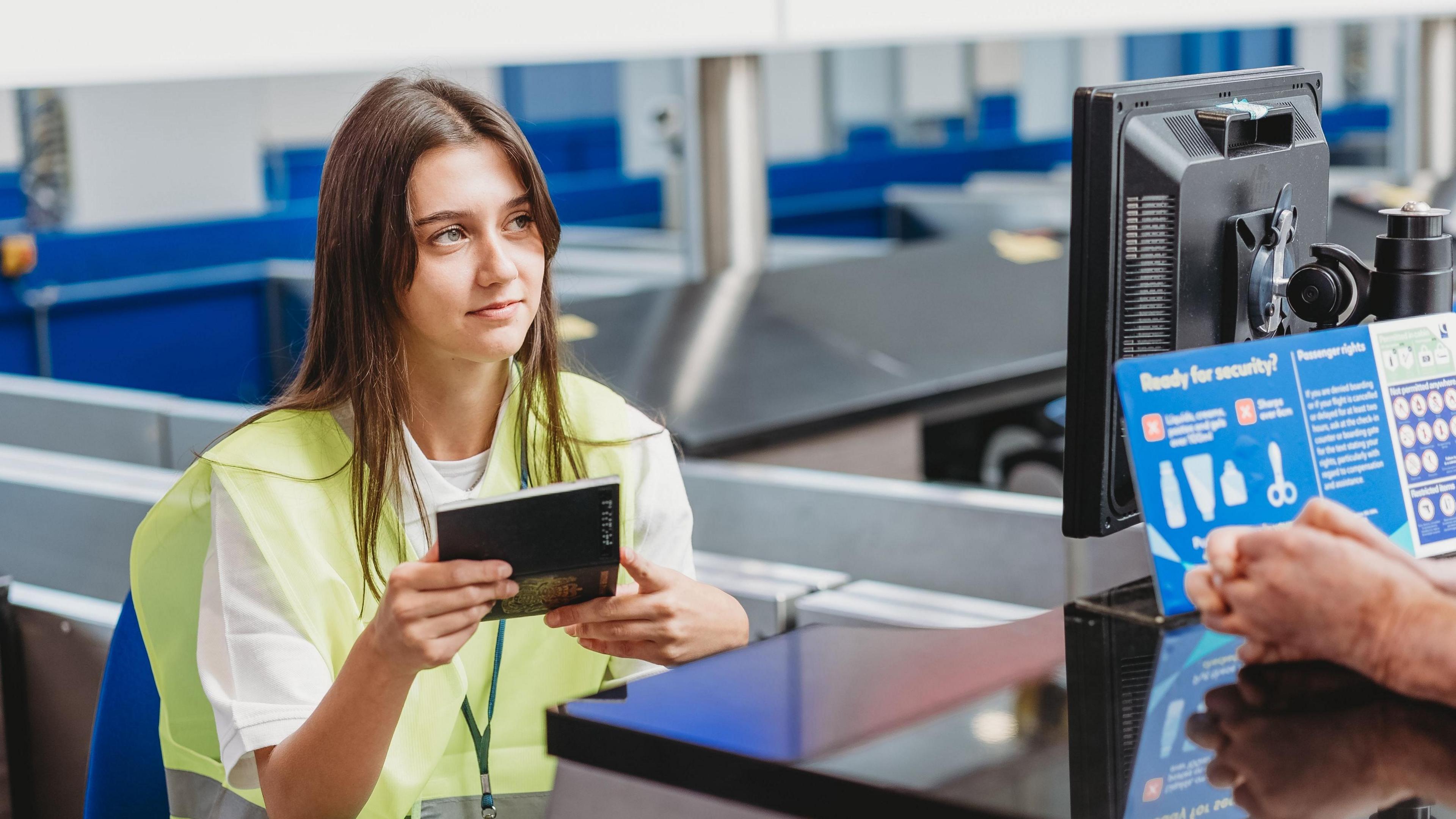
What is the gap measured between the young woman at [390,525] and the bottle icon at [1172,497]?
404 mm

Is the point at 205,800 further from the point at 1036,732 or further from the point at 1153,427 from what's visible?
the point at 1153,427

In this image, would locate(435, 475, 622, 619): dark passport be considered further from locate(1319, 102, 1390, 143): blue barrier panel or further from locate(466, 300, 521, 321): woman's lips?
locate(1319, 102, 1390, 143): blue barrier panel

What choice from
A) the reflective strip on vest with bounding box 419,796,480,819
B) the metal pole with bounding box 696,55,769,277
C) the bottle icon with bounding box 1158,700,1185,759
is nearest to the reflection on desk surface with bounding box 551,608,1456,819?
the bottle icon with bounding box 1158,700,1185,759

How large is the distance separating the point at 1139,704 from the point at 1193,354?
269 mm

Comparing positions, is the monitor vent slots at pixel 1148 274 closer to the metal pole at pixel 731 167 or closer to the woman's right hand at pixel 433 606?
the woman's right hand at pixel 433 606

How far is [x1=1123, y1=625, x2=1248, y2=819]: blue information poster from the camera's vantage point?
852mm

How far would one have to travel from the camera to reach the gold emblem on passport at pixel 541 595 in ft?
3.58

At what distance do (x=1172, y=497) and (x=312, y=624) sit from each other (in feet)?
2.28

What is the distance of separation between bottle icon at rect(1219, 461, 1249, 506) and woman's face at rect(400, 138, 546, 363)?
1.99 feet

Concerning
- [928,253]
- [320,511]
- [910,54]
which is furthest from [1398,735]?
[910,54]

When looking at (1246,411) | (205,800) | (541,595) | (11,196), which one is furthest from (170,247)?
(11,196)

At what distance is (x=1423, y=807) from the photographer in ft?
2.75

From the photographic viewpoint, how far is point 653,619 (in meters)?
1.25

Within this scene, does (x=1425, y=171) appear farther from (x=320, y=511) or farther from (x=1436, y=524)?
(x=320, y=511)
